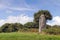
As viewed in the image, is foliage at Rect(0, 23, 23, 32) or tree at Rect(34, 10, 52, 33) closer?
tree at Rect(34, 10, 52, 33)

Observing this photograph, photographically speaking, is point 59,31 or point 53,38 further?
point 59,31

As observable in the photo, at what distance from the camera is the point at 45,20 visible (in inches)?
1099

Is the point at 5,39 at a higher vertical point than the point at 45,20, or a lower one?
lower

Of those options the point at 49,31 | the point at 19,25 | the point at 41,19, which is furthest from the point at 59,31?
the point at 19,25

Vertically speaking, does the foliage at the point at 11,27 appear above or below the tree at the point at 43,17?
below

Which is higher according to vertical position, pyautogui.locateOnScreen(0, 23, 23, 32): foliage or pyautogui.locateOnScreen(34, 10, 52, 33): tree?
pyautogui.locateOnScreen(34, 10, 52, 33): tree

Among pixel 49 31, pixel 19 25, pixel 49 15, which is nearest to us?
pixel 49 31

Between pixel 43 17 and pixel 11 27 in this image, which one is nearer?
pixel 43 17

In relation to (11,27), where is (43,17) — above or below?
above

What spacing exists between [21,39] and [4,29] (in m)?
22.0

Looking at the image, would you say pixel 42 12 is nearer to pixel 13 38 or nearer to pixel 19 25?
pixel 19 25

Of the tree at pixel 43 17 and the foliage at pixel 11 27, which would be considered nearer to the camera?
the tree at pixel 43 17

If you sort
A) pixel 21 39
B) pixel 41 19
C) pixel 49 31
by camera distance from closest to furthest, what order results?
pixel 21 39, pixel 49 31, pixel 41 19

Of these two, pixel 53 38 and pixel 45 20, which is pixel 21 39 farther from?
pixel 45 20
